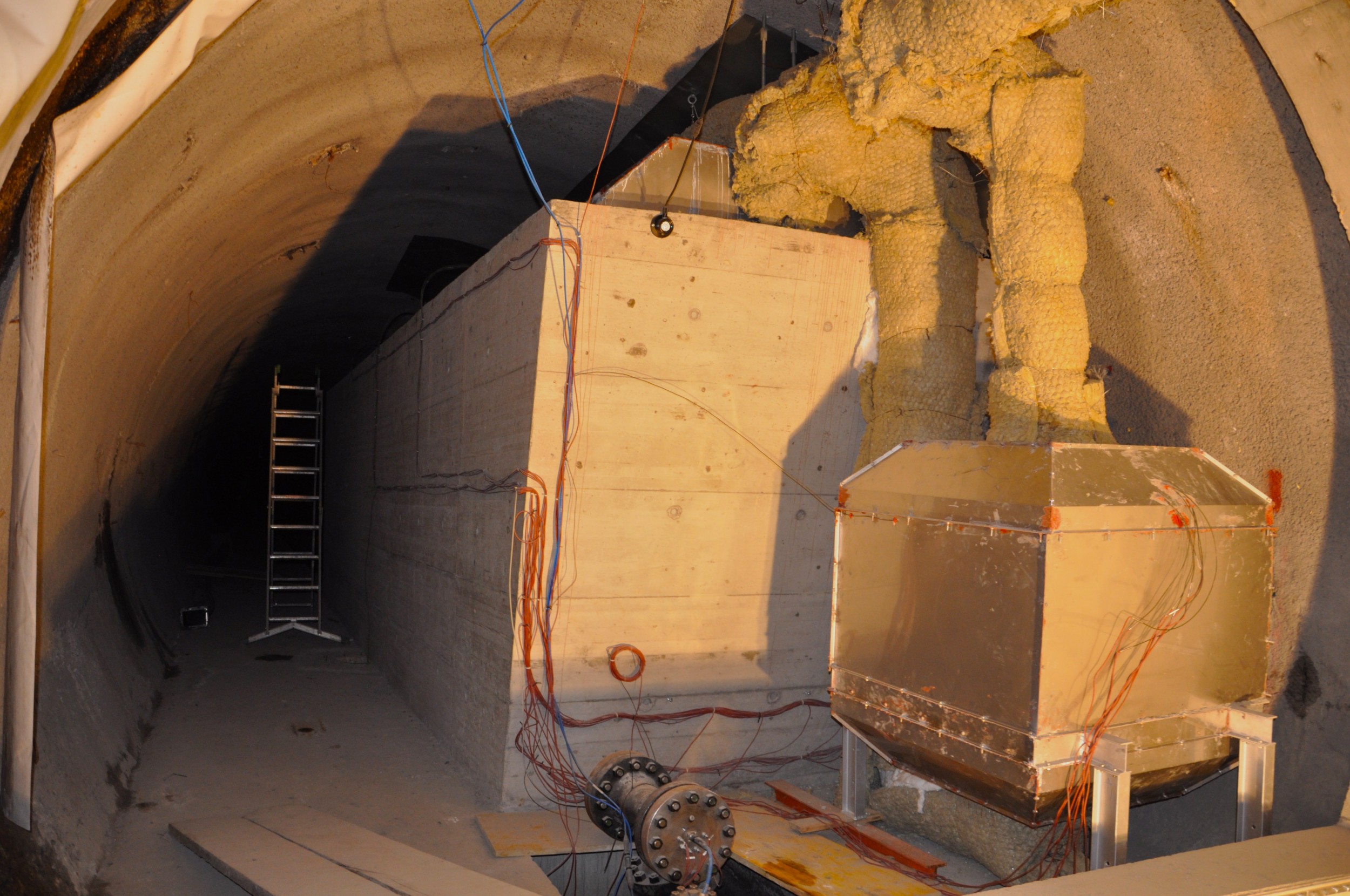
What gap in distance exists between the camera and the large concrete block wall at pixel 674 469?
4305 millimetres

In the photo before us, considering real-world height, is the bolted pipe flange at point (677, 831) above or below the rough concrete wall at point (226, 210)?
below

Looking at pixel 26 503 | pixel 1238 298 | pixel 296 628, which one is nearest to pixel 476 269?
pixel 26 503

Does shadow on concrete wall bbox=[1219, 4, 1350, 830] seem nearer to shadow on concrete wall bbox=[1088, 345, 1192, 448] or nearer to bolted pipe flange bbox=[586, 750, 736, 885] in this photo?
shadow on concrete wall bbox=[1088, 345, 1192, 448]

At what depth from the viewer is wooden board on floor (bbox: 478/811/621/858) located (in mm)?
3926

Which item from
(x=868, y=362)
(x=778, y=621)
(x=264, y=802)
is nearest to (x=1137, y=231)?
(x=868, y=362)

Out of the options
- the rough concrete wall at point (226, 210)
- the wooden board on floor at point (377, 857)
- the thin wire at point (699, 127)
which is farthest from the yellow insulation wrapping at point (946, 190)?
the wooden board on floor at point (377, 857)

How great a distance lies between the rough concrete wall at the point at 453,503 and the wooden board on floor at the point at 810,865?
126 cm

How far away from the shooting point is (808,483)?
474 cm

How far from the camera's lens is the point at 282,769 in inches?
208

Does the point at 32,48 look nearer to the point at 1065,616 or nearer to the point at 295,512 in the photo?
the point at 1065,616

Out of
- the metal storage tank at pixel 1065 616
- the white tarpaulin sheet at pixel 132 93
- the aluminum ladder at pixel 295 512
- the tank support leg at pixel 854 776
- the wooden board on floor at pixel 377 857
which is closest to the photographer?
the white tarpaulin sheet at pixel 132 93

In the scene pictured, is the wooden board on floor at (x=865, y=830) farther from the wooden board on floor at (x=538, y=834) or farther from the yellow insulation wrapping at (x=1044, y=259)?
the yellow insulation wrapping at (x=1044, y=259)

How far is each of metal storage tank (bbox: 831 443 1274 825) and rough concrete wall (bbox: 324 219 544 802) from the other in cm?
188

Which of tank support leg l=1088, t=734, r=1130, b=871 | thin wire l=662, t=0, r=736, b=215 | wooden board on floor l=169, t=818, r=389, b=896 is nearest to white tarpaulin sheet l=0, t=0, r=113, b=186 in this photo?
wooden board on floor l=169, t=818, r=389, b=896
